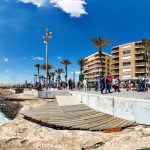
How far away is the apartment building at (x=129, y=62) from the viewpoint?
100688mm

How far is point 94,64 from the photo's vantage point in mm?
144375

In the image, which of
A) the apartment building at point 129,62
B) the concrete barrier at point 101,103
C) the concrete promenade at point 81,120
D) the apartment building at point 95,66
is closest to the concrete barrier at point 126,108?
the concrete barrier at point 101,103

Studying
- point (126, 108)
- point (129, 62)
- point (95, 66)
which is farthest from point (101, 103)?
point (95, 66)

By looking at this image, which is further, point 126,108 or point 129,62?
point 129,62

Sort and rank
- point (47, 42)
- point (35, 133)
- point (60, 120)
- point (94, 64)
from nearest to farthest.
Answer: point (35, 133) → point (60, 120) → point (47, 42) → point (94, 64)

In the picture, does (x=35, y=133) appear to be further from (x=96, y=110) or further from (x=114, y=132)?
(x=96, y=110)

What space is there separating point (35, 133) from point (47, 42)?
30711 mm

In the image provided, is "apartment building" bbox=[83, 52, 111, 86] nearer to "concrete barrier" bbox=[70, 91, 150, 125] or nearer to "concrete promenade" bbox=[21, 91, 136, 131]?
"concrete promenade" bbox=[21, 91, 136, 131]

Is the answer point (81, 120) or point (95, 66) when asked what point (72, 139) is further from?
point (95, 66)

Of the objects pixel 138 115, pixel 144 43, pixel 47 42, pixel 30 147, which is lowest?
pixel 30 147

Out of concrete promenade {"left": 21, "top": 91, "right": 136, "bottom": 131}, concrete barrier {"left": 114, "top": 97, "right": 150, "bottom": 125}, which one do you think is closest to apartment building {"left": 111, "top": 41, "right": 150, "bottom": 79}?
concrete promenade {"left": 21, "top": 91, "right": 136, "bottom": 131}

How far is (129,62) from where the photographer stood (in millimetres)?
103625

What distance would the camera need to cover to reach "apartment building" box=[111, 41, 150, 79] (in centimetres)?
10069

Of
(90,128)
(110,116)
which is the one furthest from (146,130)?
(110,116)
